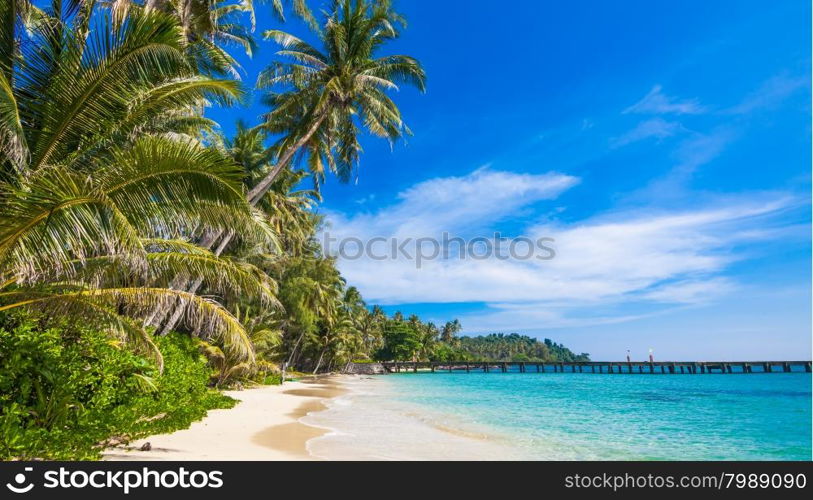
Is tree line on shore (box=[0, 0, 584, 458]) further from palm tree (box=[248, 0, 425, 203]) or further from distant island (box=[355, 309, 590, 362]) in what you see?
distant island (box=[355, 309, 590, 362])

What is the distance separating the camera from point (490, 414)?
57.3 ft

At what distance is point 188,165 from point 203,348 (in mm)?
14913

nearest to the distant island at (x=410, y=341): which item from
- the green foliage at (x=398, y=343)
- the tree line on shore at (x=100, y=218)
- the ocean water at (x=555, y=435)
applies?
the green foliage at (x=398, y=343)

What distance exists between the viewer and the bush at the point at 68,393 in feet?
16.9

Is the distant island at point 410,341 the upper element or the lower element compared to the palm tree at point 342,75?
lower

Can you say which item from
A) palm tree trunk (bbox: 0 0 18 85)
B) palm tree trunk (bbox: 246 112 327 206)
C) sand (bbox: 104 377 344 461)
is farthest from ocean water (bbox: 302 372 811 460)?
palm tree trunk (bbox: 0 0 18 85)

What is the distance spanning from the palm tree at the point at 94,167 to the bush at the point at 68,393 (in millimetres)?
661

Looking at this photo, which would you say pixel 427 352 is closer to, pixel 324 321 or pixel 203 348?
pixel 324 321

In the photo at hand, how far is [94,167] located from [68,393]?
3.31m

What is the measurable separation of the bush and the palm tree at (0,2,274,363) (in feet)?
2.17

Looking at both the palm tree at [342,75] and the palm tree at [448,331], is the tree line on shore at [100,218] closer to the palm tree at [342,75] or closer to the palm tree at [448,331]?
the palm tree at [342,75]

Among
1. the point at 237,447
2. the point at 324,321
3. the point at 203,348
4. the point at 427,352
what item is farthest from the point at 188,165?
the point at 427,352
